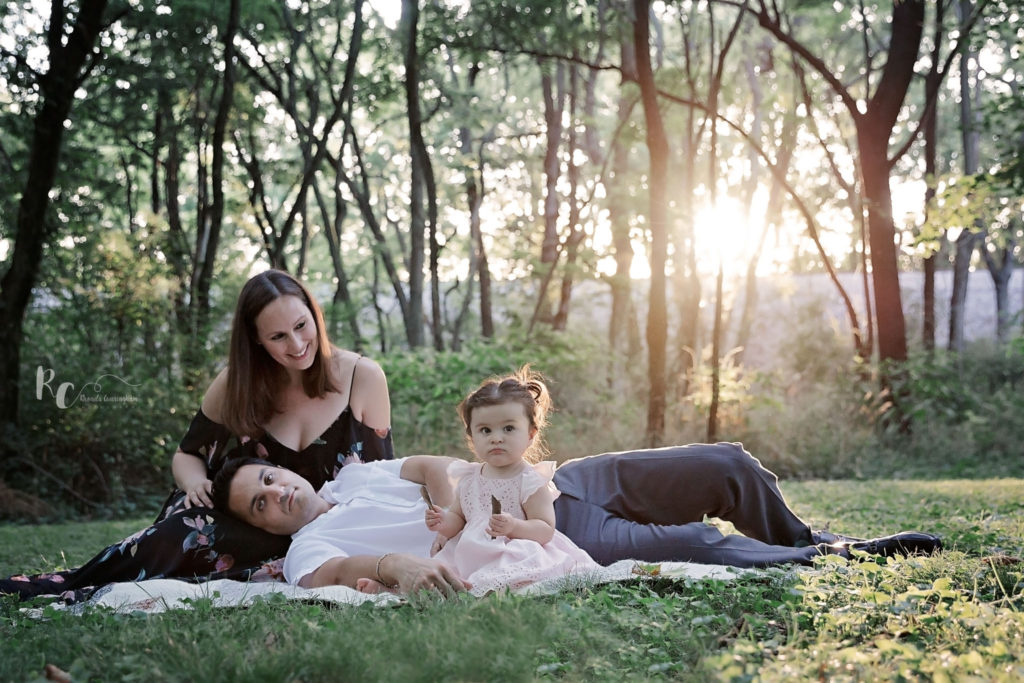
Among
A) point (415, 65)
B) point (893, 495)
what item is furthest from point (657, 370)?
point (415, 65)

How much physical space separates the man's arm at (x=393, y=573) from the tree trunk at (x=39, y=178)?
679cm

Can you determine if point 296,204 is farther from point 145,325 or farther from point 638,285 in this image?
point 638,285

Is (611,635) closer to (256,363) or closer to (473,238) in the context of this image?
(256,363)

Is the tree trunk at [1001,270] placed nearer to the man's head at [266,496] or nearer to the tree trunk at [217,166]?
the tree trunk at [217,166]

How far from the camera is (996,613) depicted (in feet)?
9.34

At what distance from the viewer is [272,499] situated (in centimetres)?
420

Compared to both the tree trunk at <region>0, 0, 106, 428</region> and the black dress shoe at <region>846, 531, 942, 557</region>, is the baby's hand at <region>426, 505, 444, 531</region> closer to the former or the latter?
the black dress shoe at <region>846, 531, 942, 557</region>

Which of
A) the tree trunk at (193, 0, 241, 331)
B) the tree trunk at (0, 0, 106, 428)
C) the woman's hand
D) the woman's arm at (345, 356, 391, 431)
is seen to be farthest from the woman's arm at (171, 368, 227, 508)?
the tree trunk at (193, 0, 241, 331)

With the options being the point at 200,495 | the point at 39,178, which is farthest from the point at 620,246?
the point at 200,495

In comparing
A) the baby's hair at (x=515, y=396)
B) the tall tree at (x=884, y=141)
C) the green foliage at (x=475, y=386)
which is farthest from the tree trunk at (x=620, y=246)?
the baby's hair at (x=515, y=396)

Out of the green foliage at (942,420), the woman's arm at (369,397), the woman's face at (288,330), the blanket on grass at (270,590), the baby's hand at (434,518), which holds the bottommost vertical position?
the green foliage at (942,420)

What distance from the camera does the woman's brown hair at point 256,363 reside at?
15.3 ft

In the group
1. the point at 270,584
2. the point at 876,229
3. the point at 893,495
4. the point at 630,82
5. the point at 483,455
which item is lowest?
the point at 893,495

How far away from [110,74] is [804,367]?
45.5ft
